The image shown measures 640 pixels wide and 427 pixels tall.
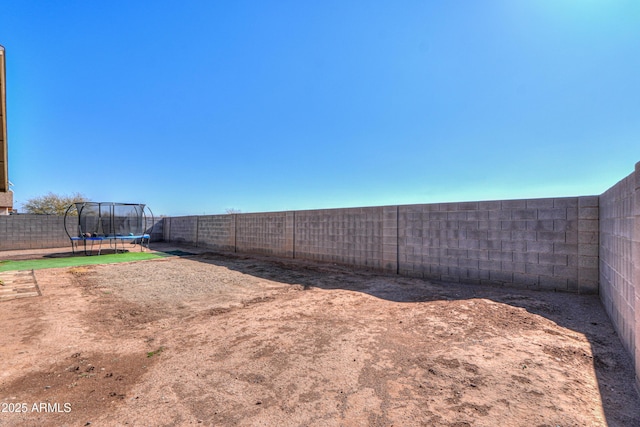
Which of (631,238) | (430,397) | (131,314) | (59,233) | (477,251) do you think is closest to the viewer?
(430,397)

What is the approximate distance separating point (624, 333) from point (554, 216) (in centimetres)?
225

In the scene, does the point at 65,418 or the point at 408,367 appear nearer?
the point at 65,418

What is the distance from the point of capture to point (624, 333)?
251cm

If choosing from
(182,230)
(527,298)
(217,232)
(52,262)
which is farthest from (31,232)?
(527,298)

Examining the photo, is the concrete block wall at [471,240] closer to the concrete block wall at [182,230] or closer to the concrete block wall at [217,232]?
the concrete block wall at [217,232]

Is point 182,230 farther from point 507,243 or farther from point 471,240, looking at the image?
point 507,243

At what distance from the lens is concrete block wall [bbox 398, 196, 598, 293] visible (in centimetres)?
409

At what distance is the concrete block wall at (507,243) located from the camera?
13.4ft

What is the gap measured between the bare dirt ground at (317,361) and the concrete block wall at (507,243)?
40 cm

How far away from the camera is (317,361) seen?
2.40m

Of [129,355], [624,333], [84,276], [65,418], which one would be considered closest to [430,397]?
[624,333]

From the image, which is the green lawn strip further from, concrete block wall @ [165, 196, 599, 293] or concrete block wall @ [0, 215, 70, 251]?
concrete block wall @ [165, 196, 599, 293]

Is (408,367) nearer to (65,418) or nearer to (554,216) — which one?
(65,418)

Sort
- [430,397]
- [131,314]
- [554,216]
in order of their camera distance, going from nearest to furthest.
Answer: [430,397] < [131,314] < [554,216]
